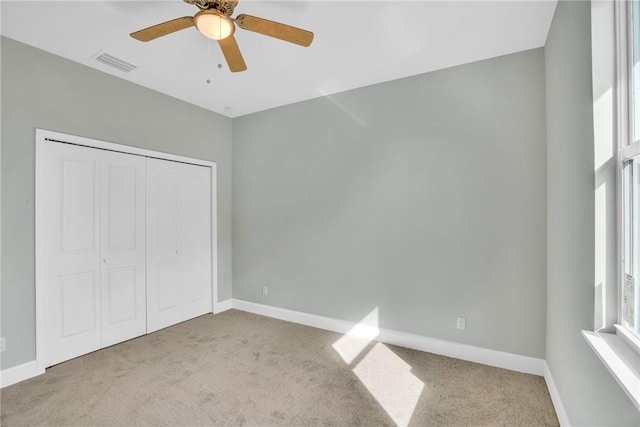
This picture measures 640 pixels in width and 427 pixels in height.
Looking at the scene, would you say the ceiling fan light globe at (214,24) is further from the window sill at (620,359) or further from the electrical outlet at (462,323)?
the electrical outlet at (462,323)

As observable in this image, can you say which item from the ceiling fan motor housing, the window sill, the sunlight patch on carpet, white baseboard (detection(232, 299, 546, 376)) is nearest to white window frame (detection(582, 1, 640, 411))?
the window sill

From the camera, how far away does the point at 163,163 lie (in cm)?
357

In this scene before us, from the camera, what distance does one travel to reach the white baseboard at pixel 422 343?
99.2 inches

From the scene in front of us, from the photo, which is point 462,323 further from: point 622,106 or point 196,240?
point 196,240

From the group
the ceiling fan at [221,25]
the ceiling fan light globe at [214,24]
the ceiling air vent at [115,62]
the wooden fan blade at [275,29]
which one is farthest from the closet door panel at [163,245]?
the wooden fan blade at [275,29]

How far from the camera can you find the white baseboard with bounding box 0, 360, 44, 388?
2.34m

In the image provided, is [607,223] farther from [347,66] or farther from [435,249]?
[347,66]

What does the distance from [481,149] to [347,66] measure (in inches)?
58.1

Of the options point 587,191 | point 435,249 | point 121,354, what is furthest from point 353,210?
point 121,354

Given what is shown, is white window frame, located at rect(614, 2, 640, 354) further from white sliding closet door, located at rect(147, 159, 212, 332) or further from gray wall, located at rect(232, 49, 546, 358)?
white sliding closet door, located at rect(147, 159, 212, 332)

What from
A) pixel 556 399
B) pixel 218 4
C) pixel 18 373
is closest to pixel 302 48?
pixel 218 4

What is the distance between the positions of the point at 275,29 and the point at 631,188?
1.97 m

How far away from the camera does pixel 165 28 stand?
1.81 metres

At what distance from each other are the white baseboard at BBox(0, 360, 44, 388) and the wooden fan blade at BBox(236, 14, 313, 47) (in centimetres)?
317
